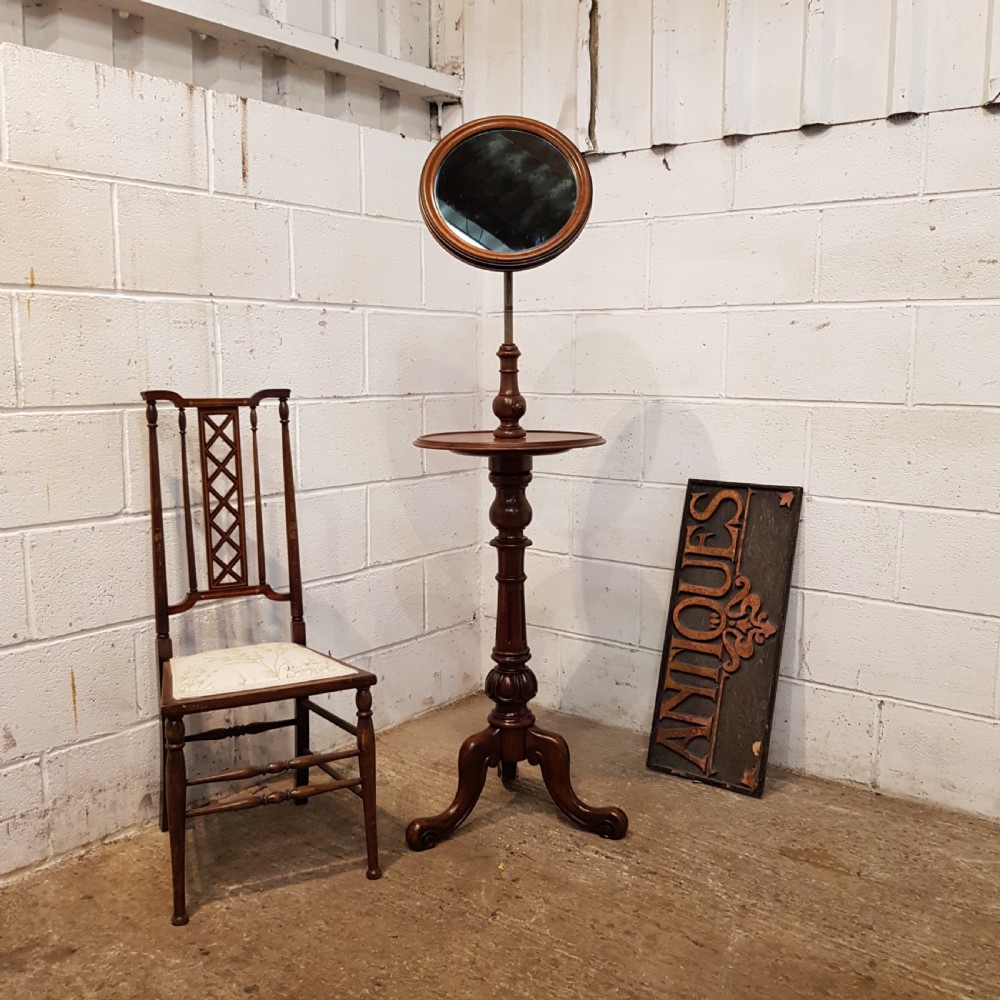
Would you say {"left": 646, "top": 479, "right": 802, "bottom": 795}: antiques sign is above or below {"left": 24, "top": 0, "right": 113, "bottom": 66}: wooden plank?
below

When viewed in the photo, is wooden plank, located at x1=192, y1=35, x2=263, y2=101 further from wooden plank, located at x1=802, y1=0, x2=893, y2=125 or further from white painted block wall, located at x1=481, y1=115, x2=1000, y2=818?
wooden plank, located at x1=802, y1=0, x2=893, y2=125

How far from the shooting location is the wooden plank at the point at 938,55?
211cm

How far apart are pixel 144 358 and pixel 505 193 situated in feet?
2.85

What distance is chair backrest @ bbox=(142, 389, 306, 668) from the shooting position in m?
2.10

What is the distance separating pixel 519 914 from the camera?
1.88 m

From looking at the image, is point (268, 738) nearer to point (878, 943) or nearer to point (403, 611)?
point (403, 611)

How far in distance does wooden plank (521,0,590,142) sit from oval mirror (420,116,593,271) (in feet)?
2.27

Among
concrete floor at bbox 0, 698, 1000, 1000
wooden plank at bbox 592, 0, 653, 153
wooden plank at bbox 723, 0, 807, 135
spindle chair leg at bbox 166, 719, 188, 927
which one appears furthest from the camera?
wooden plank at bbox 592, 0, 653, 153

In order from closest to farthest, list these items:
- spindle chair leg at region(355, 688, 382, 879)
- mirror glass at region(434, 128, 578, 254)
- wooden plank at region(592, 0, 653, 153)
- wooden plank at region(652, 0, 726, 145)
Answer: spindle chair leg at region(355, 688, 382, 879)
mirror glass at region(434, 128, 578, 254)
wooden plank at region(652, 0, 726, 145)
wooden plank at region(592, 0, 653, 153)

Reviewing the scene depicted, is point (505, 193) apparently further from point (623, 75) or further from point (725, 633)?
point (725, 633)

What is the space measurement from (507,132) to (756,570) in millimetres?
1221

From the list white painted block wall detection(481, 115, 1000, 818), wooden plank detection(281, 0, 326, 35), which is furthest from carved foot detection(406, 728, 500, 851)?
wooden plank detection(281, 0, 326, 35)

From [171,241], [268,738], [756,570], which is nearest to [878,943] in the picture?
[756,570]

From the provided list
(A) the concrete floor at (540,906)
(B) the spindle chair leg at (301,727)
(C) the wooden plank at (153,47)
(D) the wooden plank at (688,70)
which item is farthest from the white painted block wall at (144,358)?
(D) the wooden plank at (688,70)
